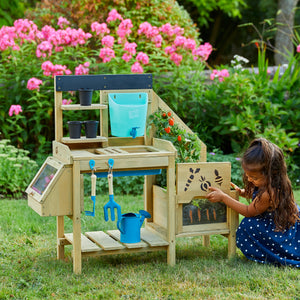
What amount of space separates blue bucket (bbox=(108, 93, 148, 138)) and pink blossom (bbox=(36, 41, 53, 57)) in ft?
8.56

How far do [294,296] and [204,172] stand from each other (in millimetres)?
1037

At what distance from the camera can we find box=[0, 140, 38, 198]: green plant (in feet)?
19.7

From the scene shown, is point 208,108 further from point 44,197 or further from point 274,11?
point 274,11

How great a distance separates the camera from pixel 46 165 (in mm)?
3910

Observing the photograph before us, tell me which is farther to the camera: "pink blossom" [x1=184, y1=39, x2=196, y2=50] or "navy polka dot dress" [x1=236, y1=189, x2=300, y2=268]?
"pink blossom" [x1=184, y1=39, x2=196, y2=50]

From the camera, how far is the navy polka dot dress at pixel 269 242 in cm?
380

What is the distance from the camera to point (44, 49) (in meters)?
6.41

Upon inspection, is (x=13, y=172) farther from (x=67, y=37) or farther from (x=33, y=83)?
(x=67, y=37)

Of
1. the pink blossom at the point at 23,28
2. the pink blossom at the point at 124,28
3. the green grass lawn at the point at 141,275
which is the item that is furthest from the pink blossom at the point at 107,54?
the green grass lawn at the point at 141,275

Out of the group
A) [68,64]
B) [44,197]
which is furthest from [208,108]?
[44,197]

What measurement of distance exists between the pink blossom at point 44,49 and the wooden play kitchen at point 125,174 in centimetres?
257

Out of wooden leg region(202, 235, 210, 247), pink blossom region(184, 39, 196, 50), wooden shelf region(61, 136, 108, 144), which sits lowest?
wooden leg region(202, 235, 210, 247)

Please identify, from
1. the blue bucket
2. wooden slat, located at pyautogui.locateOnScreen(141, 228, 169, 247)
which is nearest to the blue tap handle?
the blue bucket

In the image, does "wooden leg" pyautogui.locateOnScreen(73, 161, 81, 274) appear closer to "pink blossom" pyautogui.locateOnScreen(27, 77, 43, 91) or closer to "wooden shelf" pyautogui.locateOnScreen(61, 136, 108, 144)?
"wooden shelf" pyautogui.locateOnScreen(61, 136, 108, 144)
